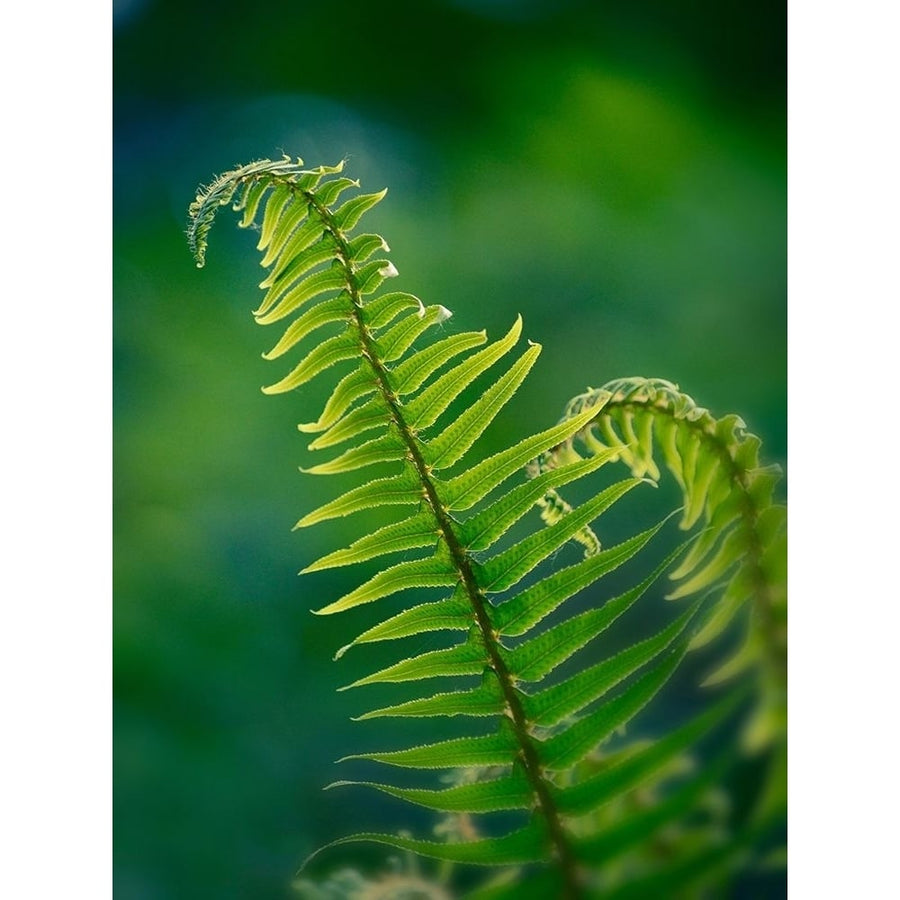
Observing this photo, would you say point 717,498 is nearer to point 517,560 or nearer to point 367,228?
point 517,560

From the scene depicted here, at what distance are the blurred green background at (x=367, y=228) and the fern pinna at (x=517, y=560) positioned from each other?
58mm

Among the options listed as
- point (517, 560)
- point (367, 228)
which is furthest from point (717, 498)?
point (367, 228)

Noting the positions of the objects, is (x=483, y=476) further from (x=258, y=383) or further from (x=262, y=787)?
(x=262, y=787)

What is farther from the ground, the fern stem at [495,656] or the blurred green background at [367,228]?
the blurred green background at [367,228]

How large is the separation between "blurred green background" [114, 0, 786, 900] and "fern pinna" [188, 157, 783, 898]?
58 millimetres

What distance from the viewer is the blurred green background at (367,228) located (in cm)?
139

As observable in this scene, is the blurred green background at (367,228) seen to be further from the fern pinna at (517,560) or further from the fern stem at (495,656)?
the fern stem at (495,656)

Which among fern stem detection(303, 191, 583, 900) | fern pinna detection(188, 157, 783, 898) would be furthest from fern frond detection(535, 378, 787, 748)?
fern stem detection(303, 191, 583, 900)

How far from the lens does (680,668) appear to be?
1.39 m

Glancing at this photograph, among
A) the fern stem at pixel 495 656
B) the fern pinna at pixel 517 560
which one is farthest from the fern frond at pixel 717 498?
the fern stem at pixel 495 656

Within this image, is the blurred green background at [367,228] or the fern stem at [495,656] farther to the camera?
the blurred green background at [367,228]

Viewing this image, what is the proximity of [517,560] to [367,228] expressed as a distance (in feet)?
1.65
